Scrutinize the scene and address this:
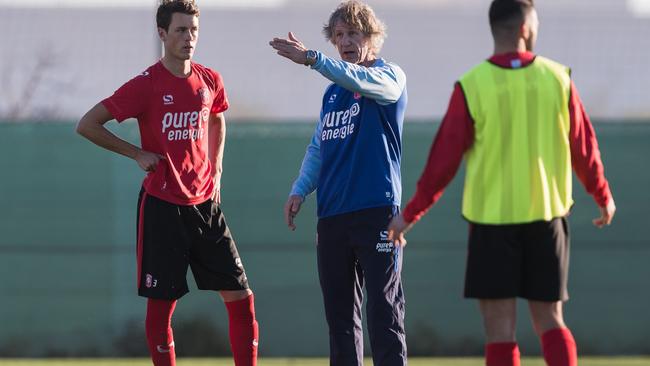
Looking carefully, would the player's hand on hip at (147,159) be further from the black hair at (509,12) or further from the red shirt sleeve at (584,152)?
the red shirt sleeve at (584,152)

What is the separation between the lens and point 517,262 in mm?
5012

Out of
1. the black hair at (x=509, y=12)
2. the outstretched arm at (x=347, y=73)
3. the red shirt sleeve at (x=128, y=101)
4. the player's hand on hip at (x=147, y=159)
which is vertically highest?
the black hair at (x=509, y=12)

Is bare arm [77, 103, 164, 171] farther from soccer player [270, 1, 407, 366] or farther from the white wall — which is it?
the white wall

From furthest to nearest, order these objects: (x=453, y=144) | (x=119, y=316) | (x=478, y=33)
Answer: (x=478, y=33) → (x=119, y=316) → (x=453, y=144)

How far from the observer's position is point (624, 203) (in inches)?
440

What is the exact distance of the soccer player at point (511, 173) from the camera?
16.4 feet

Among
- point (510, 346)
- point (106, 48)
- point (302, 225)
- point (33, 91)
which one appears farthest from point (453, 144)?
point (106, 48)

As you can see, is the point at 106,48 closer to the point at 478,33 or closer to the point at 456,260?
the point at 478,33

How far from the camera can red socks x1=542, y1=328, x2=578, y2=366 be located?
5.01 meters

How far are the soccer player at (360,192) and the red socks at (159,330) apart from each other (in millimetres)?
794

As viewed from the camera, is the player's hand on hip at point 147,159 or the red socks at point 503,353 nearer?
the red socks at point 503,353

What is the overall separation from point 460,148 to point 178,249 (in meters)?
1.78

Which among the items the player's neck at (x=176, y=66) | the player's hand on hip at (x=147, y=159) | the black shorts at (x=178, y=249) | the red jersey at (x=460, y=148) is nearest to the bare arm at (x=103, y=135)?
the player's hand on hip at (x=147, y=159)

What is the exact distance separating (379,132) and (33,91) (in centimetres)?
877
